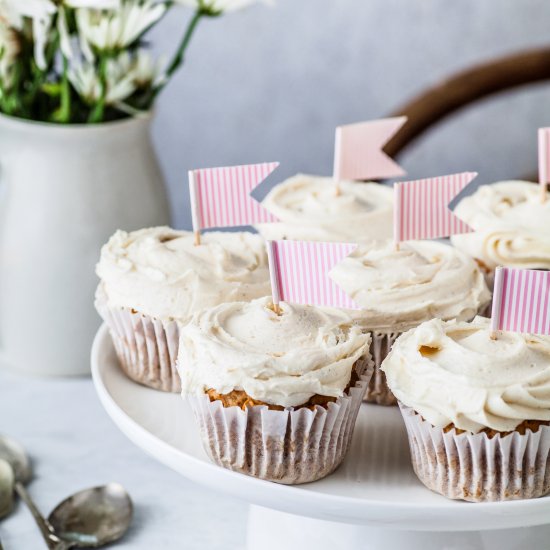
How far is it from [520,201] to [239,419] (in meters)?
0.79

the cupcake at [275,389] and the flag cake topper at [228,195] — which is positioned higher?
the flag cake topper at [228,195]

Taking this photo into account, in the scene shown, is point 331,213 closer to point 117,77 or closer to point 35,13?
point 117,77

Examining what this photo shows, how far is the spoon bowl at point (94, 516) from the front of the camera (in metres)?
1.47

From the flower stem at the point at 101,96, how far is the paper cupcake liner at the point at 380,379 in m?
0.68

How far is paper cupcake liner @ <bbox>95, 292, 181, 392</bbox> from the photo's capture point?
1517 millimetres

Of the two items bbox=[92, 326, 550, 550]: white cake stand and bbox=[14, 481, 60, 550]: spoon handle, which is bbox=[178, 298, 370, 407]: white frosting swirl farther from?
bbox=[14, 481, 60, 550]: spoon handle

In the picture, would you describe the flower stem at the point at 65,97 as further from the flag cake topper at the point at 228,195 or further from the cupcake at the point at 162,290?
the flag cake topper at the point at 228,195

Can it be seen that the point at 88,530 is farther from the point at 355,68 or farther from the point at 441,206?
the point at 355,68

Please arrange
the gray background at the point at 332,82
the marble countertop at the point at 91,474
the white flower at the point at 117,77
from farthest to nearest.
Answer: the gray background at the point at 332,82 → the white flower at the point at 117,77 → the marble countertop at the point at 91,474

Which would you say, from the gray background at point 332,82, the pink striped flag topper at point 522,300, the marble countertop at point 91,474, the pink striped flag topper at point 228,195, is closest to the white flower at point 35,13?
the pink striped flag topper at point 228,195

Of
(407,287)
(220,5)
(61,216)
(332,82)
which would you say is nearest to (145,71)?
(220,5)

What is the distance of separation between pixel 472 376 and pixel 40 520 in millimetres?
711

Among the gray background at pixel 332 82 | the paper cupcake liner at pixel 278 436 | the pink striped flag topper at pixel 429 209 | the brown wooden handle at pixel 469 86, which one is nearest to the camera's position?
the paper cupcake liner at pixel 278 436

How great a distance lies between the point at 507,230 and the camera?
167 cm
